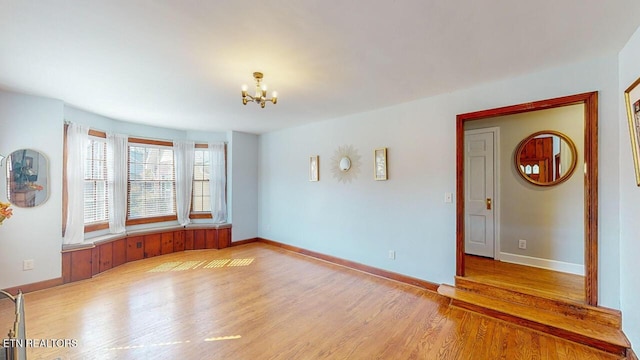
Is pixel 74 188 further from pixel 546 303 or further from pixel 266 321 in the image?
pixel 546 303

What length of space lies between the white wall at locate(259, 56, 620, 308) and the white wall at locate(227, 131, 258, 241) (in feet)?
2.38

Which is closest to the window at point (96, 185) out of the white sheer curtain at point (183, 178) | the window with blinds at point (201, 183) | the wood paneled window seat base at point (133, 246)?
the wood paneled window seat base at point (133, 246)

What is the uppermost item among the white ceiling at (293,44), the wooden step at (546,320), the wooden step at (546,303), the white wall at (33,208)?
the white ceiling at (293,44)

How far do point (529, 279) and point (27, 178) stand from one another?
6.33m

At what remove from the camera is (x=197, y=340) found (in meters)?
2.21

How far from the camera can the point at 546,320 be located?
232 cm

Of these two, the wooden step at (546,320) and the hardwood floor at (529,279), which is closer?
the wooden step at (546,320)

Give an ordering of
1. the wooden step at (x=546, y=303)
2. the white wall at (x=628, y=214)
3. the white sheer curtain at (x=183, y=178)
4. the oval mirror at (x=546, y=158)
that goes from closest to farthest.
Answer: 1. the white wall at (x=628, y=214)
2. the wooden step at (x=546, y=303)
3. the oval mirror at (x=546, y=158)
4. the white sheer curtain at (x=183, y=178)

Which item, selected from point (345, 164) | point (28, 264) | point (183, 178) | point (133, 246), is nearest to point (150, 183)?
point (183, 178)

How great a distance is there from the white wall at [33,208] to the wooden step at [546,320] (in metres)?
4.99

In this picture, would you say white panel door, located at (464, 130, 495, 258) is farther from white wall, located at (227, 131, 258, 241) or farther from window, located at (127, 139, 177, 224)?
window, located at (127, 139, 177, 224)

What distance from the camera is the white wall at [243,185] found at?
5.41m

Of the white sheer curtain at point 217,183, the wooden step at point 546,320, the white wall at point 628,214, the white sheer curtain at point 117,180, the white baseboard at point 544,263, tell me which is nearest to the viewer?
the white wall at point 628,214

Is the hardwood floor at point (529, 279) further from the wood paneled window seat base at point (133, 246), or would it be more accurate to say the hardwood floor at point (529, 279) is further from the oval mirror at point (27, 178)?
the oval mirror at point (27, 178)
